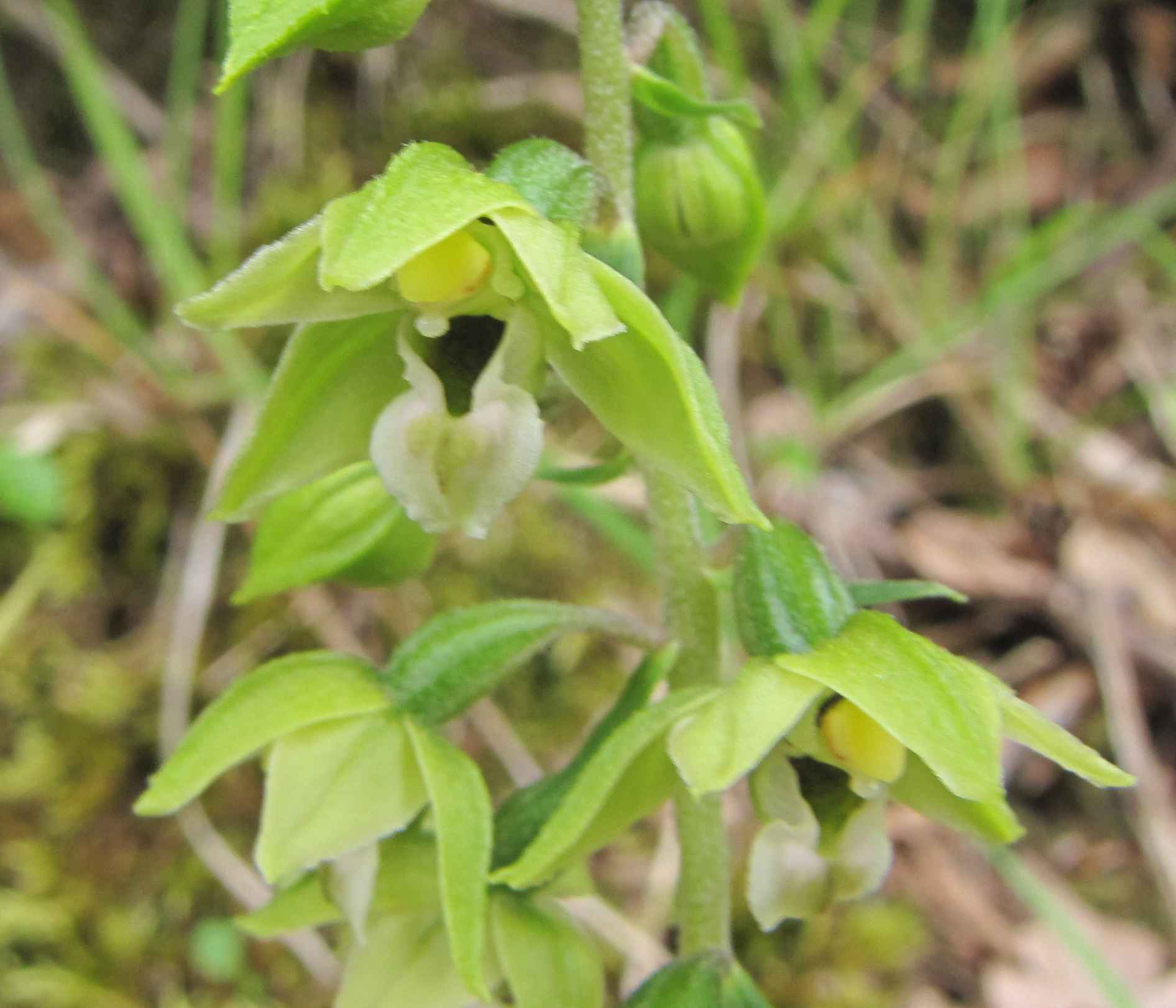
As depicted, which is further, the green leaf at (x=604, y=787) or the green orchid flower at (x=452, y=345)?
the green leaf at (x=604, y=787)

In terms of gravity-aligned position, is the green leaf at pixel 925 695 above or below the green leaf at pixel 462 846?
above

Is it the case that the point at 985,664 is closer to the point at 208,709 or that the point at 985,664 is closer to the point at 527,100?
the point at 527,100

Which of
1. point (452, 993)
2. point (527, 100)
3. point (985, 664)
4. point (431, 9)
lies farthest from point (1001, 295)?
point (452, 993)

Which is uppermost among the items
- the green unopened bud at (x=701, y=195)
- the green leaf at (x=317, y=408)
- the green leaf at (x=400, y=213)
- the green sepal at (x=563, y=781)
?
the green leaf at (x=400, y=213)

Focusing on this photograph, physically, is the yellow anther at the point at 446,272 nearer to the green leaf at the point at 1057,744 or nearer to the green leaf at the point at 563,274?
the green leaf at the point at 563,274

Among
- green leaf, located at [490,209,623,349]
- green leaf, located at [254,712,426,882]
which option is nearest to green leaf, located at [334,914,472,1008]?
green leaf, located at [254,712,426,882]

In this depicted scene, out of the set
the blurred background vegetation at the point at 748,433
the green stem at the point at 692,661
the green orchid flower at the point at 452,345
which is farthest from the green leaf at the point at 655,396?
the blurred background vegetation at the point at 748,433
